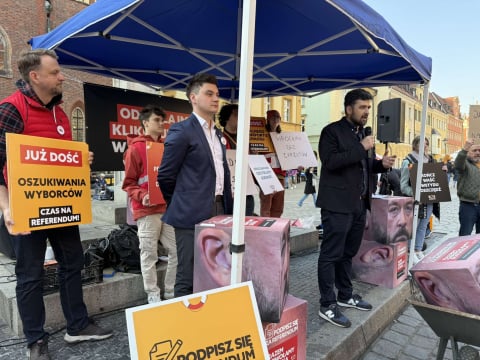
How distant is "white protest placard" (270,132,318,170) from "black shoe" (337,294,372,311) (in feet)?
6.29

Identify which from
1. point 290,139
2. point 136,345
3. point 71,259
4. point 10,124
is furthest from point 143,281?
point 290,139

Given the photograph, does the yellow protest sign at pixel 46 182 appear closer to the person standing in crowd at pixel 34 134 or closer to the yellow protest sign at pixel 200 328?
the person standing in crowd at pixel 34 134

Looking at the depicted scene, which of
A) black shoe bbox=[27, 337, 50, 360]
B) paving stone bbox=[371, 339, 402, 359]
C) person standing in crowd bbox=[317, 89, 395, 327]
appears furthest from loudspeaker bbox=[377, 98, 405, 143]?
black shoe bbox=[27, 337, 50, 360]

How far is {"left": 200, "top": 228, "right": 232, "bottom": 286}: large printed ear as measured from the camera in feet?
6.81

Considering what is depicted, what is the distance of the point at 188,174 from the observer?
2383mm

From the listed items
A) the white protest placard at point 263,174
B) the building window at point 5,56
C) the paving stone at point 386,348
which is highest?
the building window at point 5,56

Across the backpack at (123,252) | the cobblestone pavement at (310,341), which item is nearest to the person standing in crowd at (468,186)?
the cobblestone pavement at (310,341)

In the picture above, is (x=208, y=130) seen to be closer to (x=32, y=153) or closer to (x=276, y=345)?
(x=32, y=153)

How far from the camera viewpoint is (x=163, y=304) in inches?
62.6

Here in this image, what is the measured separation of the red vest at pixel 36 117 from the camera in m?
2.33

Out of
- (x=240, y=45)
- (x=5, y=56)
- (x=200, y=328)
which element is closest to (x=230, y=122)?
(x=240, y=45)

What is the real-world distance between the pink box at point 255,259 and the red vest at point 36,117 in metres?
1.27

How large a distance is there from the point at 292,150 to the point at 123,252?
8.51 ft

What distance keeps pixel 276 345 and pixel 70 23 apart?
9.41 ft
